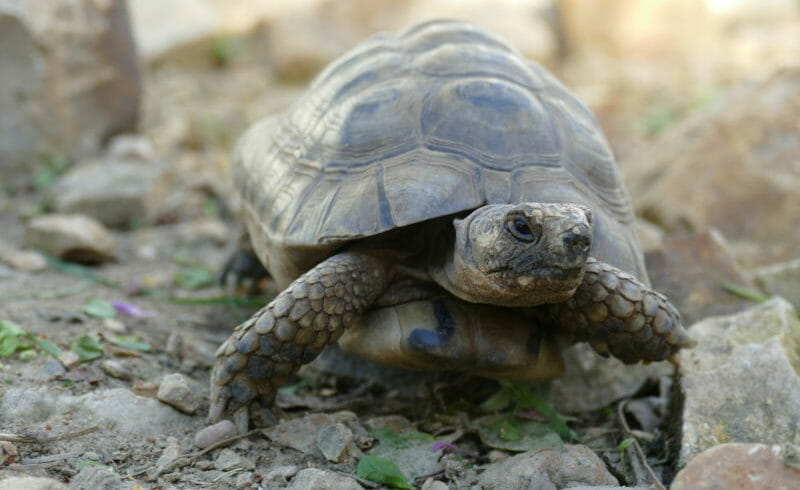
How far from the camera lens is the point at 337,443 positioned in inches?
96.8

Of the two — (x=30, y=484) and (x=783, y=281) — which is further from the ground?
(x=30, y=484)

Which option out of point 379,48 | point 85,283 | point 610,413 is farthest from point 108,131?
point 610,413

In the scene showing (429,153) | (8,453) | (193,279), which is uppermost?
(429,153)

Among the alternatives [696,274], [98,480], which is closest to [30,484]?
[98,480]

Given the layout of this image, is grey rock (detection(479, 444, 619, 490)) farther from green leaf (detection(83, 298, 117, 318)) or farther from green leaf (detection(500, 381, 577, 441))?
green leaf (detection(83, 298, 117, 318))

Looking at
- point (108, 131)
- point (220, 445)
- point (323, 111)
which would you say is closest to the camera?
point (220, 445)

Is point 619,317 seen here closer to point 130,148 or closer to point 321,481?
point 321,481

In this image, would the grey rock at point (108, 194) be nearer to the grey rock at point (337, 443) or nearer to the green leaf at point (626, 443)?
the grey rock at point (337, 443)

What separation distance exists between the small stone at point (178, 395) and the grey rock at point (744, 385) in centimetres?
145

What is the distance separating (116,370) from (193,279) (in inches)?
54.7

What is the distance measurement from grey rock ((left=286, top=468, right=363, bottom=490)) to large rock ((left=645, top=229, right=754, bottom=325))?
175 cm

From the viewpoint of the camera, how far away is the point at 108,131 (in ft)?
19.6

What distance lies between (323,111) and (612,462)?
5.24ft

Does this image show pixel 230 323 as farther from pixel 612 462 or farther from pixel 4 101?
pixel 4 101
